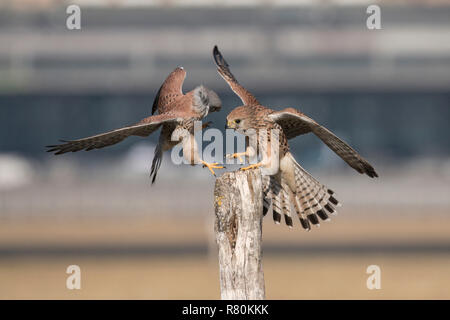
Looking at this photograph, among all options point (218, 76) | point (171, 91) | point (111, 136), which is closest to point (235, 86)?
point (171, 91)

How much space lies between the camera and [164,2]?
1823 inches

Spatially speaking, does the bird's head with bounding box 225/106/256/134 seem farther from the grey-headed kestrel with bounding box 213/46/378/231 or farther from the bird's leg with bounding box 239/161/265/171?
the bird's leg with bounding box 239/161/265/171

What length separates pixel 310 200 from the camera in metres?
7.18

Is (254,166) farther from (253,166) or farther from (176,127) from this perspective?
(176,127)

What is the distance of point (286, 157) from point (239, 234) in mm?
1167

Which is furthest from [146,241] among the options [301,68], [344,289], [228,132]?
[301,68]

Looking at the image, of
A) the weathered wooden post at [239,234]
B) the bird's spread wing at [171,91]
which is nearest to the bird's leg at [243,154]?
the weathered wooden post at [239,234]

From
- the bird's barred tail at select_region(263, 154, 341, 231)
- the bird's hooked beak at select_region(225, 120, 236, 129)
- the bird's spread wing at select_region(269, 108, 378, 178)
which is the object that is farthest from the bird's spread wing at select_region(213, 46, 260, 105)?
the bird's barred tail at select_region(263, 154, 341, 231)

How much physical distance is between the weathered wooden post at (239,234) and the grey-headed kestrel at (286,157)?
25 centimetres

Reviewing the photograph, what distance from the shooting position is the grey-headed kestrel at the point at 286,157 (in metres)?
6.36

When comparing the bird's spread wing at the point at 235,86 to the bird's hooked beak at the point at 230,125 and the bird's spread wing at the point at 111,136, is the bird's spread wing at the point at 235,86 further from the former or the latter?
the bird's spread wing at the point at 111,136

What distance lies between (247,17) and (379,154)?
38.5 feet

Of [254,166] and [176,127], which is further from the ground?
[176,127]

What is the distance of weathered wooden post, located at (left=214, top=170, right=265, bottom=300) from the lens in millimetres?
5738
